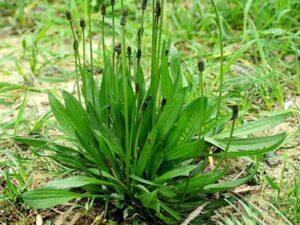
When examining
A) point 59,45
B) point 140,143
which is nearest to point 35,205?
point 140,143

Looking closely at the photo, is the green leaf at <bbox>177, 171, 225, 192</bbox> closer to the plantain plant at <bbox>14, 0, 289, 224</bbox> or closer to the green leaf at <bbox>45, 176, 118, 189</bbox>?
the plantain plant at <bbox>14, 0, 289, 224</bbox>

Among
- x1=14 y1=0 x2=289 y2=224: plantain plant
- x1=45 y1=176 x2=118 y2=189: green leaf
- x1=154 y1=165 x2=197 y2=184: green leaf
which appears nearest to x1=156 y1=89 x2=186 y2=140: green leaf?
x1=14 y1=0 x2=289 y2=224: plantain plant

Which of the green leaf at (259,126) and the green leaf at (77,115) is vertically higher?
the green leaf at (77,115)

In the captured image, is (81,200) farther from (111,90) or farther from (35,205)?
(111,90)

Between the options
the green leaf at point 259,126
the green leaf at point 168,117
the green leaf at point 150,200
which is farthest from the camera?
the green leaf at point 259,126

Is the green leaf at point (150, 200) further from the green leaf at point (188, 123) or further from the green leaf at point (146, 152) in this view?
the green leaf at point (188, 123)

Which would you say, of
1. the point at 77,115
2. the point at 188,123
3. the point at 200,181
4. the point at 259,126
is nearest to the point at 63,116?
the point at 77,115

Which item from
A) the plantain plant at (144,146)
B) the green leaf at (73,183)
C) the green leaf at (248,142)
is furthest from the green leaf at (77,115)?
the green leaf at (248,142)

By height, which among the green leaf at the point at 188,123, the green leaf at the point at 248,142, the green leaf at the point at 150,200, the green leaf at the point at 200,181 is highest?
the green leaf at the point at 188,123
